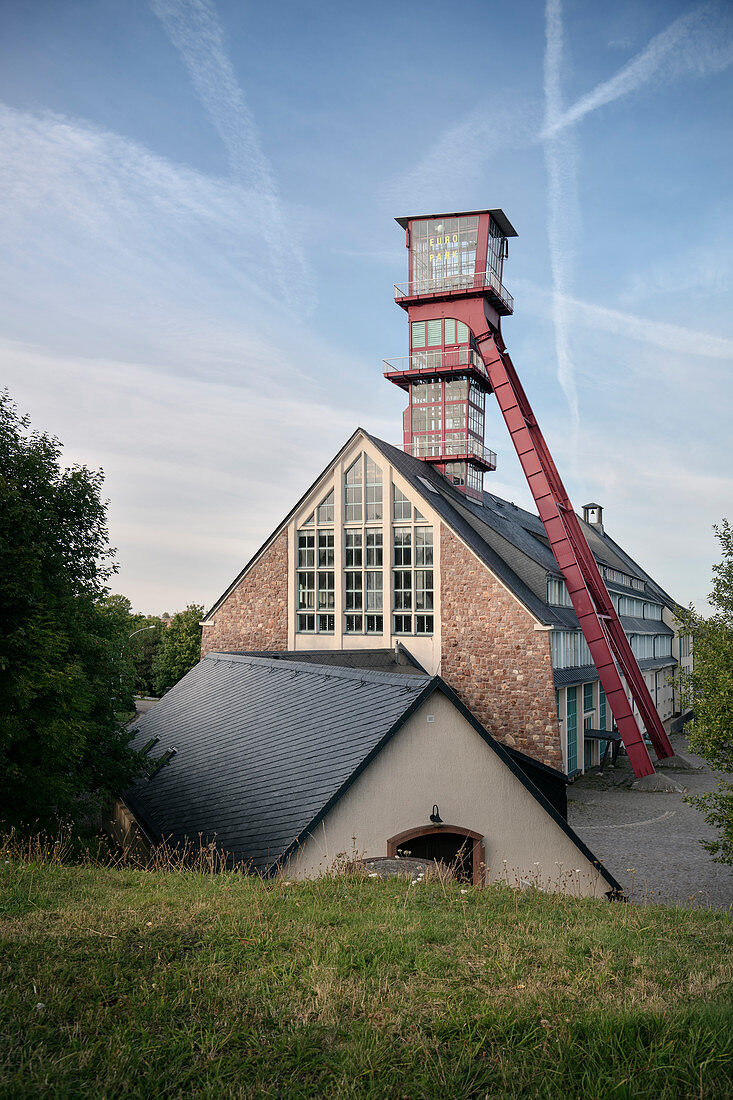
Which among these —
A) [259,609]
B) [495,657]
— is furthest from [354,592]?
[495,657]

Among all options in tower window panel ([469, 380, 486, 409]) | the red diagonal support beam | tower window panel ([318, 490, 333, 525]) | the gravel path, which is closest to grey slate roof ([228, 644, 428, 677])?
tower window panel ([318, 490, 333, 525])

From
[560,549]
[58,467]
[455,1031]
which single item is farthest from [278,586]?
[455,1031]

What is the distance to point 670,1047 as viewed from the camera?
4637mm

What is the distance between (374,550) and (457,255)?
52.6 feet

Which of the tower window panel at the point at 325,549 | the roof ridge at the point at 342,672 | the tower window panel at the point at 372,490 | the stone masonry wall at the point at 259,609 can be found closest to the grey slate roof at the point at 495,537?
the tower window panel at the point at 372,490

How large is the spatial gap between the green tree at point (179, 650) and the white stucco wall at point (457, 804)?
1912 inches

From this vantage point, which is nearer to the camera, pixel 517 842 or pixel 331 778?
pixel 331 778

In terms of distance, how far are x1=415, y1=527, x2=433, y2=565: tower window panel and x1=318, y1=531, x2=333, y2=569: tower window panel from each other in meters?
4.05

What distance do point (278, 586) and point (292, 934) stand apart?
1078 inches

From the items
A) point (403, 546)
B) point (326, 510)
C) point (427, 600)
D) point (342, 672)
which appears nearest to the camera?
point (342, 672)

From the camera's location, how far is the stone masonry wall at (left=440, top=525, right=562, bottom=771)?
2744cm

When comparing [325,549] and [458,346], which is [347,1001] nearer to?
[325,549]

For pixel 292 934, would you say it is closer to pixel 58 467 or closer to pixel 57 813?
pixel 57 813

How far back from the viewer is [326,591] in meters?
33.1
